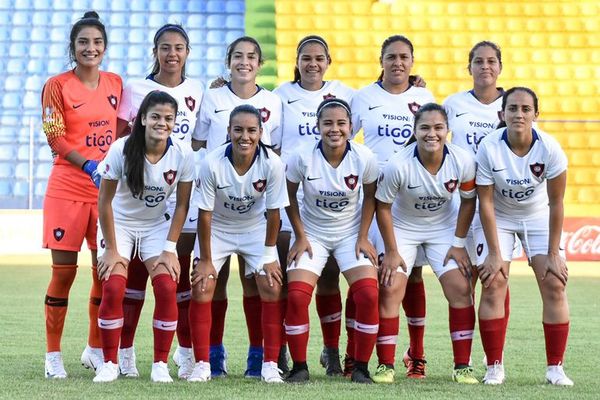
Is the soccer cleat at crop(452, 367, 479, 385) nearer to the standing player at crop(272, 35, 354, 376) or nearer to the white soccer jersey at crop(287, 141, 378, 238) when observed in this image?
the standing player at crop(272, 35, 354, 376)

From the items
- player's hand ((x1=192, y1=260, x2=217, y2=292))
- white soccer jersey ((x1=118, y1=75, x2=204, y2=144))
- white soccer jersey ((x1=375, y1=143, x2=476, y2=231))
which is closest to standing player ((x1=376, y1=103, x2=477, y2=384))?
white soccer jersey ((x1=375, y1=143, x2=476, y2=231))

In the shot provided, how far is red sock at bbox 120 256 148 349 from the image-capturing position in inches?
228

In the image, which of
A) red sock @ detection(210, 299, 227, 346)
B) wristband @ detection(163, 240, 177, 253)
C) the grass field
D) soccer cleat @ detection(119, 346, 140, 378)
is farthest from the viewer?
red sock @ detection(210, 299, 227, 346)

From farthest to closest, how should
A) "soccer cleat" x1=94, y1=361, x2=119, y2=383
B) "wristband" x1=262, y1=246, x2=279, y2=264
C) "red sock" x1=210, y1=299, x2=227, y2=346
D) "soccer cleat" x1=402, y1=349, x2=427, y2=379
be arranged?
"red sock" x1=210, y1=299, x2=227, y2=346 → "soccer cleat" x1=402, y1=349, x2=427, y2=379 → "wristband" x1=262, y1=246, x2=279, y2=264 → "soccer cleat" x1=94, y1=361, x2=119, y2=383

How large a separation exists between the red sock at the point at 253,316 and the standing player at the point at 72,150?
0.80 m

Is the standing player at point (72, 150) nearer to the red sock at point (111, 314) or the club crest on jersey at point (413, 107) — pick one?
the red sock at point (111, 314)

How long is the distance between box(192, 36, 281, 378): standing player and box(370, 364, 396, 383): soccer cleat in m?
0.66

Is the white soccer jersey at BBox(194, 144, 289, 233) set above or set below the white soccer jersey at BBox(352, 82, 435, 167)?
below

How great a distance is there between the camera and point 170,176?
5.44 metres

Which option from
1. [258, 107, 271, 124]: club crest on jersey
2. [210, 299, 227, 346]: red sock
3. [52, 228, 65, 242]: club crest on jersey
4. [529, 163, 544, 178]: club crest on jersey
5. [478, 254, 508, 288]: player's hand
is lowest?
[210, 299, 227, 346]: red sock

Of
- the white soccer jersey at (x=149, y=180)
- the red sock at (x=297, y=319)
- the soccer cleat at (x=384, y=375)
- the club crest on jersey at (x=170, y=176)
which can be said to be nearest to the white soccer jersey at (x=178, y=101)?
the white soccer jersey at (x=149, y=180)

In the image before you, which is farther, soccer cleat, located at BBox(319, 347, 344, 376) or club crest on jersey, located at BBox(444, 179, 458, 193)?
soccer cleat, located at BBox(319, 347, 344, 376)

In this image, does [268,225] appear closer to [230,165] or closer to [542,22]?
[230,165]

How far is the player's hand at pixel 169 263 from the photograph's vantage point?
17.7ft
